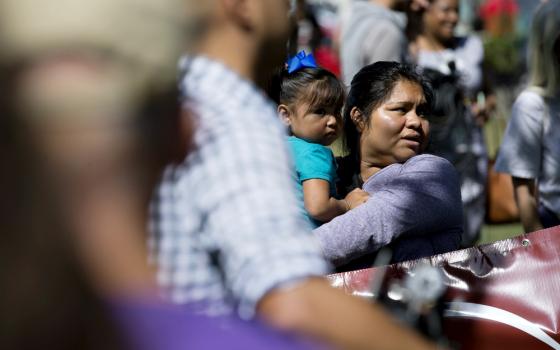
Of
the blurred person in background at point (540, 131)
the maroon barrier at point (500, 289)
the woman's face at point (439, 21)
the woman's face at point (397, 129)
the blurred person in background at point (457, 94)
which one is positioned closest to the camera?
the maroon barrier at point (500, 289)

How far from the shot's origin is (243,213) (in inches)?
44.5

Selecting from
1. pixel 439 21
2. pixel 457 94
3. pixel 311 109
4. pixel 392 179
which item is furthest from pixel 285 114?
pixel 439 21

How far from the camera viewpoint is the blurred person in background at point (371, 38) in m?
4.14

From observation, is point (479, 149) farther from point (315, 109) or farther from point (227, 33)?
point (227, 33)

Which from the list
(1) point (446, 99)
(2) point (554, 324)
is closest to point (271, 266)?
(2) point (554, 324)

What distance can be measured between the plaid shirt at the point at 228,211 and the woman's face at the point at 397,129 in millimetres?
1852

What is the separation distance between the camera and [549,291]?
8.53 ft

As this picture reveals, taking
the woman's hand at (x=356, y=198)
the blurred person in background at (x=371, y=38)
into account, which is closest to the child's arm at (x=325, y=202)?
the woman's hand at (x=356, y=198)

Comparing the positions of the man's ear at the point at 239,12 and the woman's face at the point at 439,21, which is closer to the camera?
the man's ear at the point at 239,12

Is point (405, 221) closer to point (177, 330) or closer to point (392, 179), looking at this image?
point (392, 179)

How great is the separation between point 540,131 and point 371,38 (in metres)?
0.79

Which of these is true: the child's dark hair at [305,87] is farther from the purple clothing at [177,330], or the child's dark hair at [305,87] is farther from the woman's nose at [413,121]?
the purple clothing at [177,330]

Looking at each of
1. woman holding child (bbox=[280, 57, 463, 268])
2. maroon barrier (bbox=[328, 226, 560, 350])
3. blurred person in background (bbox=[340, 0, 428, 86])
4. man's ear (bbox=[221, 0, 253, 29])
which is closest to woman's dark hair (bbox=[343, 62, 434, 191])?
woman holding child (bbox=[280, 57, 463, 268])

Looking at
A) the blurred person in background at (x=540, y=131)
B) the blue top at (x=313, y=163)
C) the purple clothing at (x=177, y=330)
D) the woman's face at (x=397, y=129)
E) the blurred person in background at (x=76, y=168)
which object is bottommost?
the blurred person in background at (x=540, y=131)
